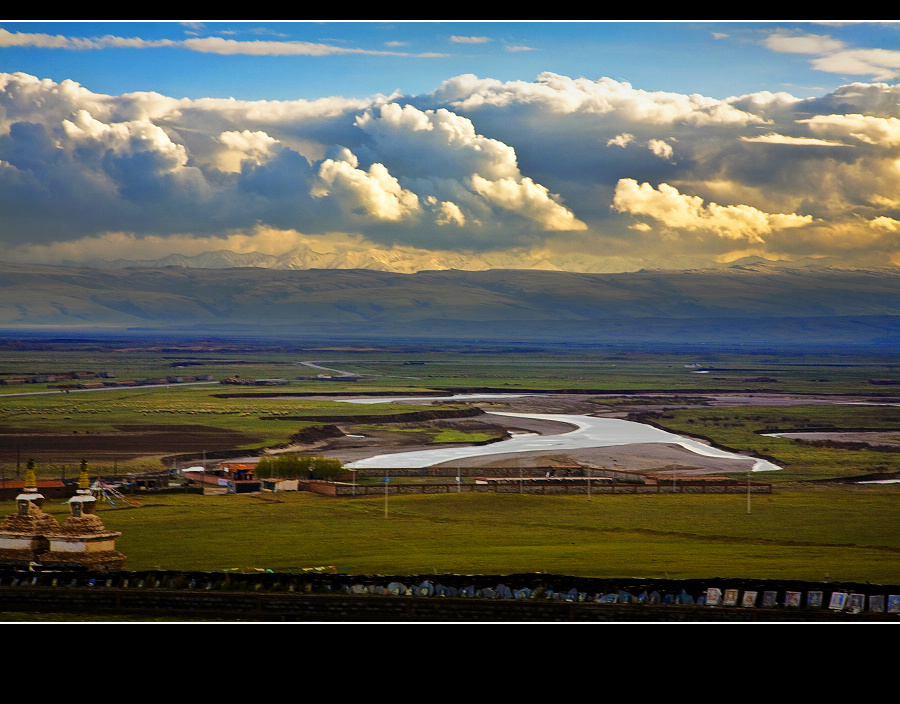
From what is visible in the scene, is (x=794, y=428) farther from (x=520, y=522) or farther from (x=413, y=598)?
(x=413, y=598)

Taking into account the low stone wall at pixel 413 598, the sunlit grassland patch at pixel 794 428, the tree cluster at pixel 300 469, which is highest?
the low stone wall at pixel 413 598

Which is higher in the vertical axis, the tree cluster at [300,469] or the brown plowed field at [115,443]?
the tree cluster at [300,469]

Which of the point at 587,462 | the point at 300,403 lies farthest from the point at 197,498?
the point at 300,403

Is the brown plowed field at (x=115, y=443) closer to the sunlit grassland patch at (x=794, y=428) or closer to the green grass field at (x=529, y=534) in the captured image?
the green grass field at (x=529, y=534)

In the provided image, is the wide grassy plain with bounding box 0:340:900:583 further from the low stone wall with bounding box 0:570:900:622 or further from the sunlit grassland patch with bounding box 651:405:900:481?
the low stone wall with bounding box 0:570:900:622

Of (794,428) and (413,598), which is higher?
(413,598)

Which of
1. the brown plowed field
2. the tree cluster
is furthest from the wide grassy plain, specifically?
the tree cluster

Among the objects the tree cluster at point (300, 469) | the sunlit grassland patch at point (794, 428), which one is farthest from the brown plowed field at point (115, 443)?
the sunlit grassland patch at point (794, 428)

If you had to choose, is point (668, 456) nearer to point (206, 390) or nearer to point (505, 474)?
point (505, 474)

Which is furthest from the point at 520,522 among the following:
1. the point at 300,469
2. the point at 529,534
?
the point at 300,469
